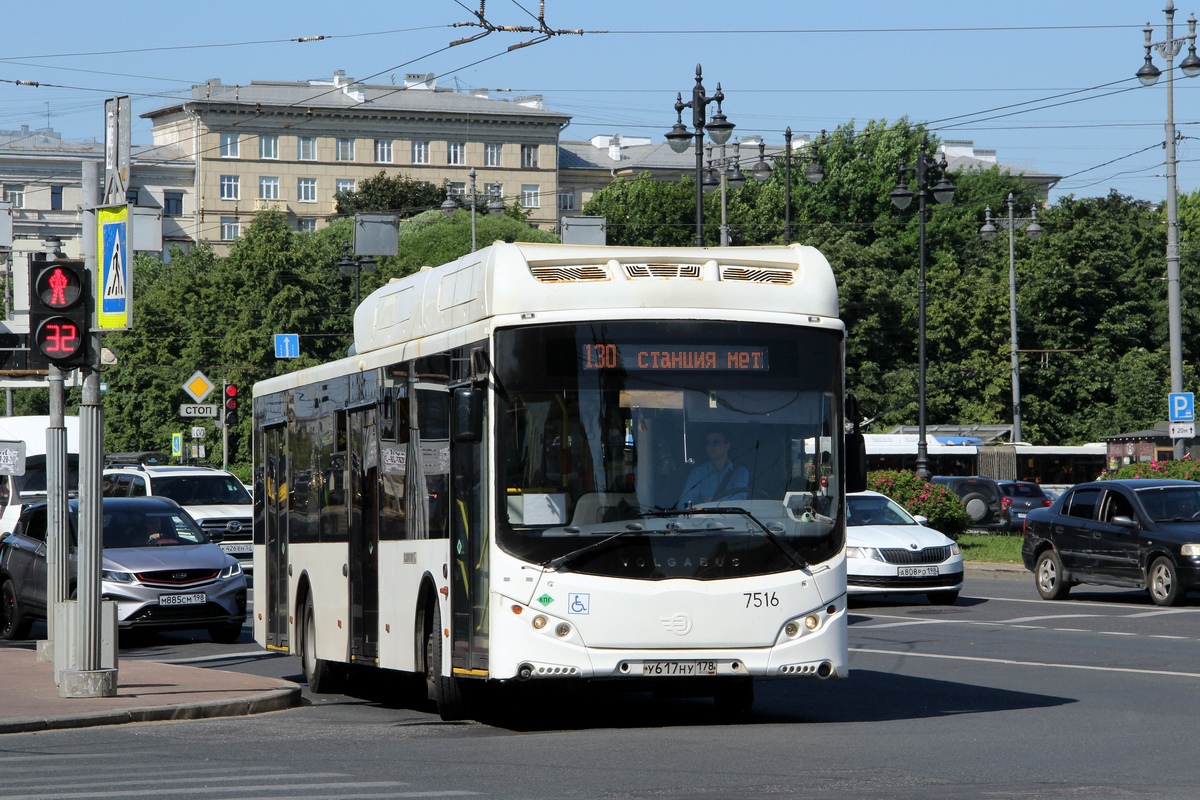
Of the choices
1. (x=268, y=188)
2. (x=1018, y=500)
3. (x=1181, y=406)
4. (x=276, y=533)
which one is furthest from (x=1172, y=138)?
(x=268, y=188)

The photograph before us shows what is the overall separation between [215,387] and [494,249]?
68225mm

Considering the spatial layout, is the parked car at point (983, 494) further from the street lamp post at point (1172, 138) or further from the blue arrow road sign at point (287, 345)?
the blue arrow road sign at point (287, 345)

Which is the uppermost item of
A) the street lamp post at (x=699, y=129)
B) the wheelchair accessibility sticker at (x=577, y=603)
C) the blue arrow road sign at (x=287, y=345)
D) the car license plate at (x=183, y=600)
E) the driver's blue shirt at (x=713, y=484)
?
the street lamp post at (x=699, y=129)

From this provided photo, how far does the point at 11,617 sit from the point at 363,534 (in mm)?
9930

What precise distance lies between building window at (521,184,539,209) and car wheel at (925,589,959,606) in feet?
366

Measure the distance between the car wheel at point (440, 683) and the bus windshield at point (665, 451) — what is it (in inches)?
52.3

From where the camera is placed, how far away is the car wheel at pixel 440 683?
12.7m

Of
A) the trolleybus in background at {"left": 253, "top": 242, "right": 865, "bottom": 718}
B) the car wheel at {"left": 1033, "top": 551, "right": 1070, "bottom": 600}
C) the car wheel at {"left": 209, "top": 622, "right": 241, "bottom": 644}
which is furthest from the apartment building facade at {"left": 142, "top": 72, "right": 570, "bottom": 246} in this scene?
the trolleybus in background at {"left": 253, "top": 242, "right": 865, "bottom": 718}

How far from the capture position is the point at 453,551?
40.7ft

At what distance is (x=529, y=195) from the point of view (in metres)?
138

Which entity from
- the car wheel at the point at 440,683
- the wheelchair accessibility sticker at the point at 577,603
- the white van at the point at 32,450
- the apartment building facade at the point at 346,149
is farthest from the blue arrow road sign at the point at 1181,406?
the apartment building facade at the point at 346,149

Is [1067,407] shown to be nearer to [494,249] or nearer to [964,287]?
[964,287]

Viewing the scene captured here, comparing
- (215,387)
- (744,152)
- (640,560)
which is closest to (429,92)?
(744,152)

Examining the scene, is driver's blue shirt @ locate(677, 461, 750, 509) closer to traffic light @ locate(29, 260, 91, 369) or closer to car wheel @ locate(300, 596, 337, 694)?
car wheel @ locate(300, 596, 337, 694)
